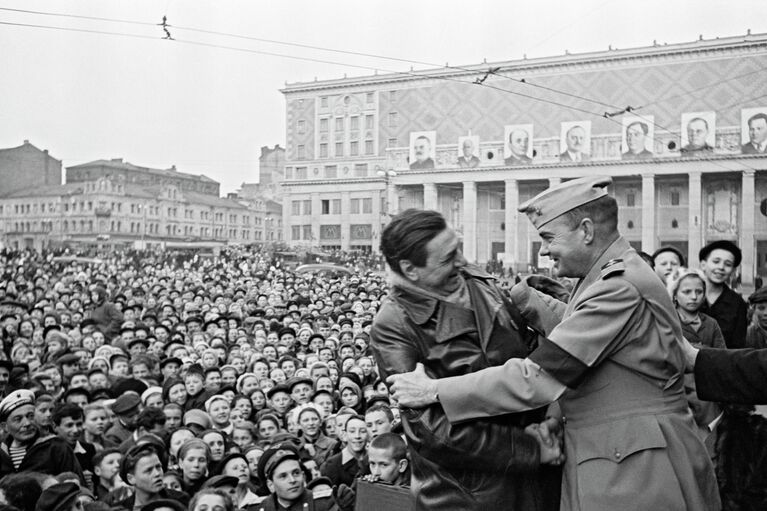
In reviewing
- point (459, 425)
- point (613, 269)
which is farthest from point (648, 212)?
point (459, 425)

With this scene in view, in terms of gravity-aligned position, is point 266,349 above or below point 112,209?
below

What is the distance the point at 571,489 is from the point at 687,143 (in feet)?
168

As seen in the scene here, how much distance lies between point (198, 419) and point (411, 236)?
6.07 m

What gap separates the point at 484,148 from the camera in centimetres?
5603

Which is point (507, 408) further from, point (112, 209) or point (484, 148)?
point (112, 209)

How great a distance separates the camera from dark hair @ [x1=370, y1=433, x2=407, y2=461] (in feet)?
18.1

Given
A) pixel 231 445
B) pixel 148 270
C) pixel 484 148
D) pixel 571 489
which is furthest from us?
pixel 484 148

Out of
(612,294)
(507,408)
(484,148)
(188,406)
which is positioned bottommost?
(188,406)

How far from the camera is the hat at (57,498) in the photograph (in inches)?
215

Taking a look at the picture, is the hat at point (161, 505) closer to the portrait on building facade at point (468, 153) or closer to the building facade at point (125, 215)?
the building facade at point (125, 215)

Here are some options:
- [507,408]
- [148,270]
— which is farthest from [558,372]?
[148,270]

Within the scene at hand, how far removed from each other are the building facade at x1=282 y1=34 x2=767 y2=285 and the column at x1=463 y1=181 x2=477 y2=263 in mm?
105

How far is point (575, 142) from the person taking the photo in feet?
169

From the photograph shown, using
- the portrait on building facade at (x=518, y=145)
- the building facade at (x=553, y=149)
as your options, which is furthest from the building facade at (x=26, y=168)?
the portrait on building facade at (x=518, y=145)
